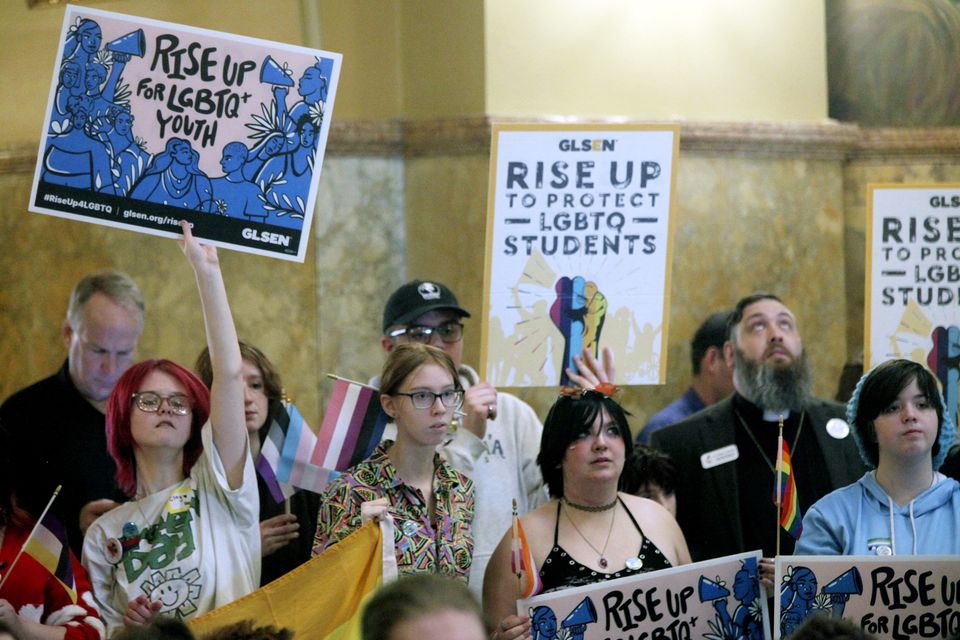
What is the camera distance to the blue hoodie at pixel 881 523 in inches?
169

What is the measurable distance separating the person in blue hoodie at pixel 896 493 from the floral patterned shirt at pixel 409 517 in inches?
39.8

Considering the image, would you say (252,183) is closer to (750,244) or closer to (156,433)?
(156,433)

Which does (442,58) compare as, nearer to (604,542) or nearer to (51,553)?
(604,542)

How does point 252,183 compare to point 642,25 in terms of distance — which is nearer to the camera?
point 252,183

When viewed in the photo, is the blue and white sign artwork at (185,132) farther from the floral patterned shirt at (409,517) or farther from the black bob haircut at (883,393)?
the black bob haircut at (883,393)

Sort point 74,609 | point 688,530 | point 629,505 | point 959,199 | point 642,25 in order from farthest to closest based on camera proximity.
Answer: point 642,25 < point 959,199 < point 688,530 < point 629,505 < point 74,609

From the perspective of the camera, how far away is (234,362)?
4.21 m

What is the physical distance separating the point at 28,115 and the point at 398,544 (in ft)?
13.6

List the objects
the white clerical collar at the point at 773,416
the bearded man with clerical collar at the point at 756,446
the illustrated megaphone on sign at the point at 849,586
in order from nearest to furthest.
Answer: the illustrated megaphone on sign at the point at 849,586 < the bearded man with clerical collar at the point at 756,446 < the white clerical collar at the point at 773,416

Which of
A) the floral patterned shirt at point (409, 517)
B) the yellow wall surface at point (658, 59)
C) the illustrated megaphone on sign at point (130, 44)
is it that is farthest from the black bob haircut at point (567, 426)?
the yellow wall surface at point (658, 59)

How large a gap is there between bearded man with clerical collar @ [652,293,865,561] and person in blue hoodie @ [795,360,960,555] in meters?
0.80

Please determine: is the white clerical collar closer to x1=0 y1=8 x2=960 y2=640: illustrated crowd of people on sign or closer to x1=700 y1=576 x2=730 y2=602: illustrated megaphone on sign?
x1=0 y1=8 x2=960 y2=640: illustrated crowd of people on sign

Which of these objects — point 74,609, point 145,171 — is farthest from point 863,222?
point 74,609

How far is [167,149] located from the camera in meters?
4.75
